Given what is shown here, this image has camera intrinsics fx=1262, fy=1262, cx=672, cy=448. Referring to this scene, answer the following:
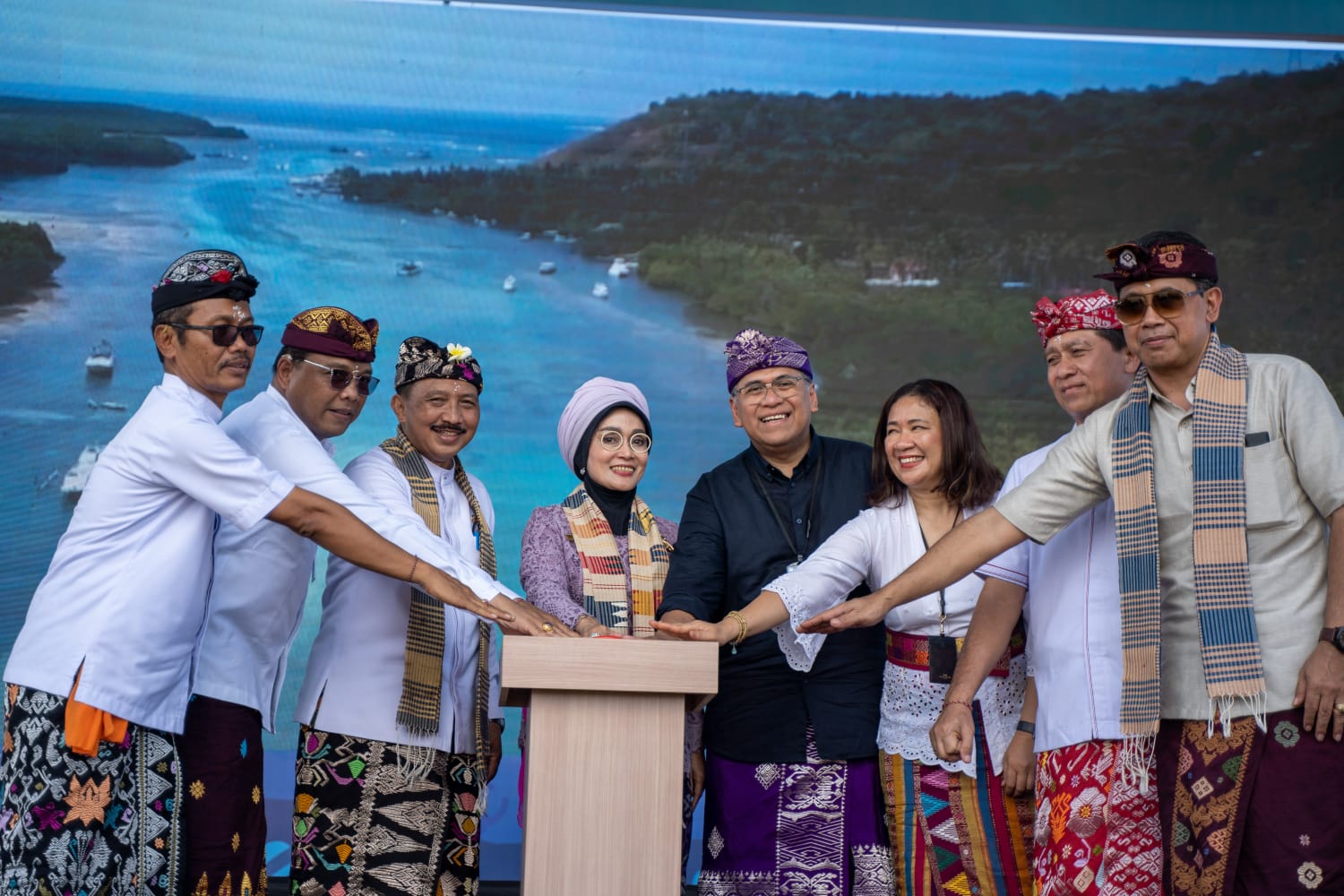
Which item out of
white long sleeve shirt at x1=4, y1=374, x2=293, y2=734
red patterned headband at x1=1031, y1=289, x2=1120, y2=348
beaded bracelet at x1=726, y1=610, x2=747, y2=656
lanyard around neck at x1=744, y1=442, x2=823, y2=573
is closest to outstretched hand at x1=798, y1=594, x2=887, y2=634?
beaded bracelet at x1=726, y1=610, x2=747, y2=656

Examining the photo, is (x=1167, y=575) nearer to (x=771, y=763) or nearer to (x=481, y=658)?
(x=771, y=763)

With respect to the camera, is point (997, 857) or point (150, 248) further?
point (150, 248)

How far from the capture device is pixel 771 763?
3020 millimetres

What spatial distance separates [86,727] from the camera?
254 cm

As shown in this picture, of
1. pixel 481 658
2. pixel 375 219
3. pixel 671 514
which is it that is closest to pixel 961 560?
pixel 481 658

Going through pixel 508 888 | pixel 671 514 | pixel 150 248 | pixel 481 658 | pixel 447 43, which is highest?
pixel 447 43

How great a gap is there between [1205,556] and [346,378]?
2.18 meters

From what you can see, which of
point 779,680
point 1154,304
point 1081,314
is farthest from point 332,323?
point 1154,304

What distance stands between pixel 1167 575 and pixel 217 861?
6.96 ft

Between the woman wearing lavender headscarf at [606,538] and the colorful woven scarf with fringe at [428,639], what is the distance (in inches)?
7.7

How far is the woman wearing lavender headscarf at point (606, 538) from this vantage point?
10.8 feet

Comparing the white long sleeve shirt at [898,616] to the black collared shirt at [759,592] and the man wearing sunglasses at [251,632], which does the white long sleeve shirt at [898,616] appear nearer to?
the black collared shirt at [759,592]

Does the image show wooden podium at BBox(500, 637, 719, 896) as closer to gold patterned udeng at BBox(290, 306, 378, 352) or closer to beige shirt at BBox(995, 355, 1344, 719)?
beige shirt at BBox(995, 355, 1344, 719)

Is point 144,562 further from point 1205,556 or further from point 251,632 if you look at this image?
point 1205,556
